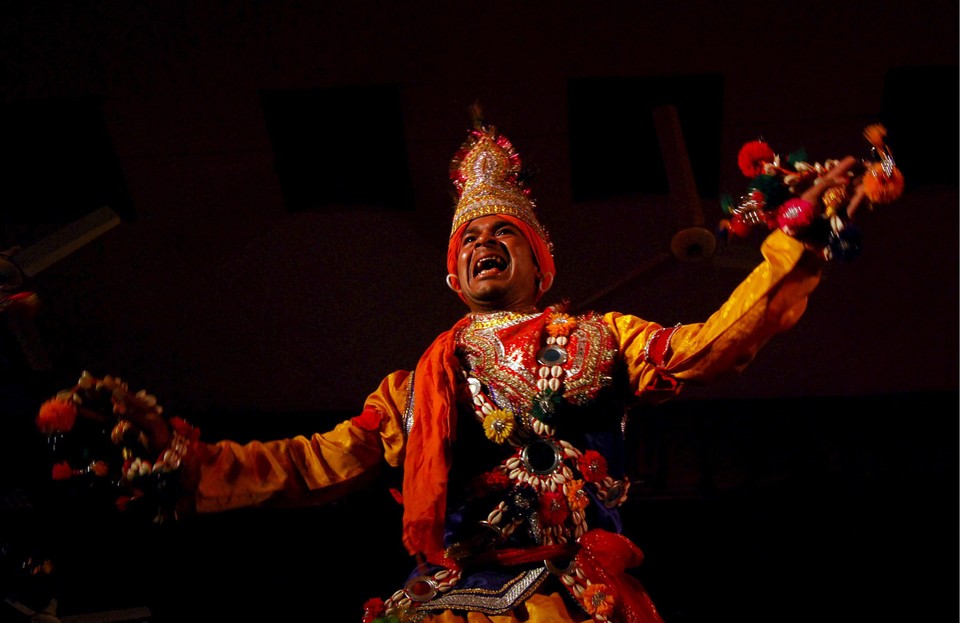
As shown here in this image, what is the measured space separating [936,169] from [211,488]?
3000 millimetres

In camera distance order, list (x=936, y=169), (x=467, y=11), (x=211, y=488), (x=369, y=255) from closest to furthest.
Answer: (x=211, y=488)
(x=467, y=11)
(x=936, y=169)
(x=369, y=255)

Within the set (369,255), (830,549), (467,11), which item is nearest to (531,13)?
(467,11)

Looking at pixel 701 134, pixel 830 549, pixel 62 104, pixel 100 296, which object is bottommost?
pixel 830 549

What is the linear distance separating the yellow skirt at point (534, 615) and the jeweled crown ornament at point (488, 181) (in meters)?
0.95

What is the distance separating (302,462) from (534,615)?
610 mm

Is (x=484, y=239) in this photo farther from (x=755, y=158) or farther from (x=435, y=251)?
(x=435, y=251)

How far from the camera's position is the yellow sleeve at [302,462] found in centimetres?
163

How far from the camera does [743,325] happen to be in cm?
142

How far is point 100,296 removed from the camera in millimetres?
3486

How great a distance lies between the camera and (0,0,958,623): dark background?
294 cm

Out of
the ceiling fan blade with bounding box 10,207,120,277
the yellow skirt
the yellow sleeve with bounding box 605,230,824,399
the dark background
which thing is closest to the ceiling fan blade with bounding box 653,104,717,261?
the dark background

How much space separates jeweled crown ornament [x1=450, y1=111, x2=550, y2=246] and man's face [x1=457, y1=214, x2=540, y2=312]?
0.06m

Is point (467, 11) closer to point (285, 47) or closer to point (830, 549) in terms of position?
point (285, 47)

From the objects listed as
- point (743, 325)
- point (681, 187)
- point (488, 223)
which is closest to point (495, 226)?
point (488, 223)
